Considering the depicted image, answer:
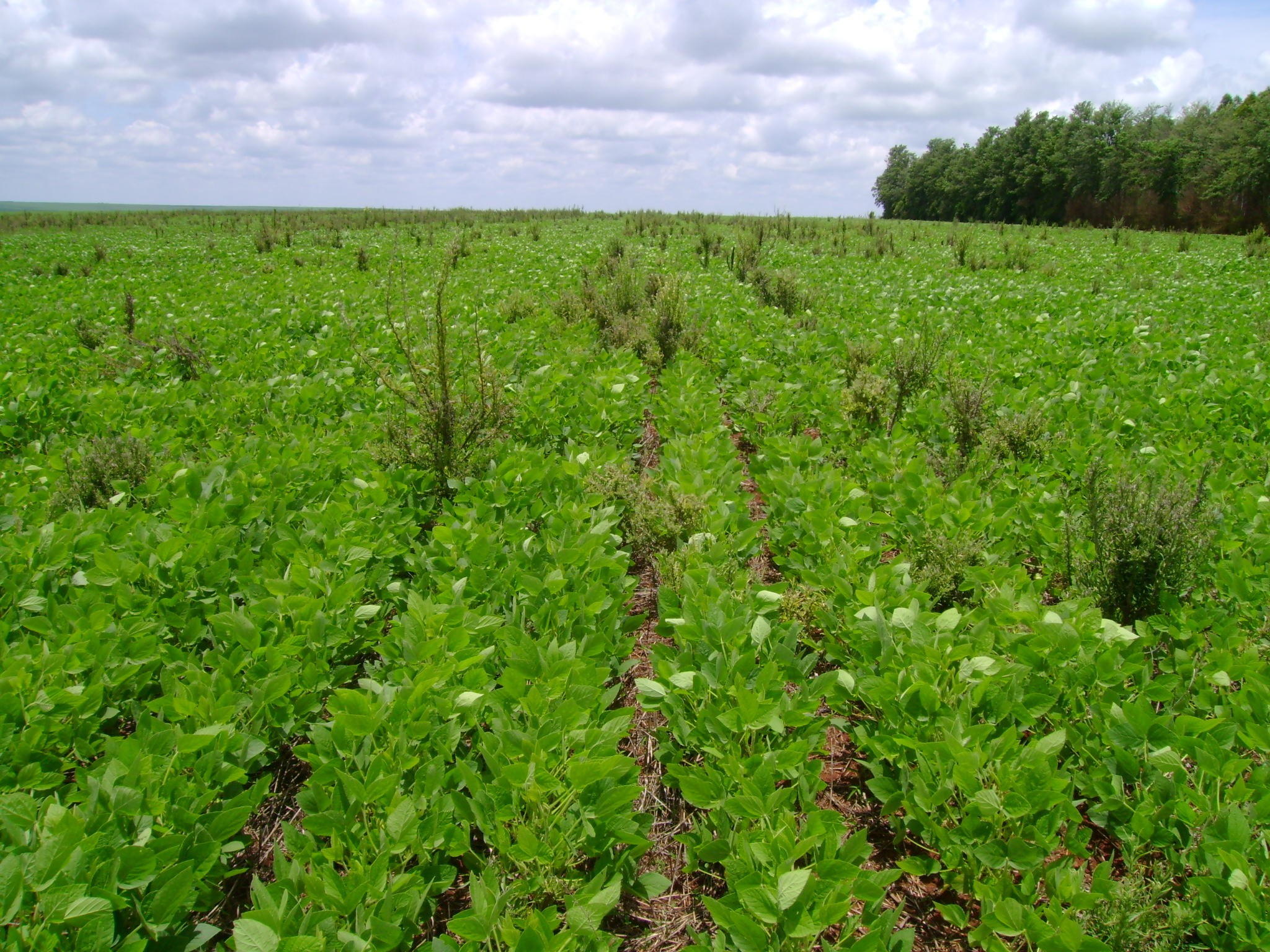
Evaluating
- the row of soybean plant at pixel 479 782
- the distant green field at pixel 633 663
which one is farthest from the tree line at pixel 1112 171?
the row of soybean plant at pixel 479 782

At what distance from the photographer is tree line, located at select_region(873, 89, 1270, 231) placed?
3088 centimetres

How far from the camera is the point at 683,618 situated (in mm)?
2463

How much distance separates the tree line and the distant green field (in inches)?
1424

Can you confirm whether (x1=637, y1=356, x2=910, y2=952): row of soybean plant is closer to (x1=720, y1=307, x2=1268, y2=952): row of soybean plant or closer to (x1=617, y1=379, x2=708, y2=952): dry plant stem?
(x1=617, y1=379, x2=708, y2=952): dry plant stem

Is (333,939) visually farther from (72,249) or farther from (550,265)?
(72,249)

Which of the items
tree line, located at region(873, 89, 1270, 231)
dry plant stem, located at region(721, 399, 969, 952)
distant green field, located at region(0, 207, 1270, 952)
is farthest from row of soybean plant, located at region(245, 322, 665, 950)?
tree line, located at region(873, 89, 1270, 231)

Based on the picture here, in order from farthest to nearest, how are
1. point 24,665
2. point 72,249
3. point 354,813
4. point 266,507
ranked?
1. point 72,249
2. point 266,507
3. point 24,665
4. point 354,813

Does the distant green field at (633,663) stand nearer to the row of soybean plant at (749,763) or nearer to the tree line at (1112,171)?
the row of soybean plant at (749,763)

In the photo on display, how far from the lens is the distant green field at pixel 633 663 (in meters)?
1.58

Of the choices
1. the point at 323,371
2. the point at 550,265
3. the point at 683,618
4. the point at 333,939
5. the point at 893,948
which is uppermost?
the point at 550,265

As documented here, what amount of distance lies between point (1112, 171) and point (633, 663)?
51.0 meters

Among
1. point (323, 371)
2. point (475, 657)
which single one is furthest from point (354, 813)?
point (323, 371)

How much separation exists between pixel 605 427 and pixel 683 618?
2.51 m

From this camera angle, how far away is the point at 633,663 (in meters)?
2.55
